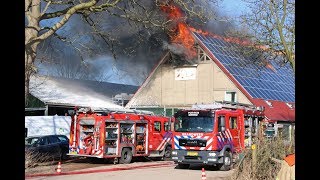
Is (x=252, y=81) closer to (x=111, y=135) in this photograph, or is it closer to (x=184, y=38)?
A: (x=184, y=38)

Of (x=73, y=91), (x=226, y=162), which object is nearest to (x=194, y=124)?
(x=226, y=162)

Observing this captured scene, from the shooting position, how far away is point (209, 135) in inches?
662

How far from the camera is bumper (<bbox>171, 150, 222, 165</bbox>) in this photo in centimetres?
1680

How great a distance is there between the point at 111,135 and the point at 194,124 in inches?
153

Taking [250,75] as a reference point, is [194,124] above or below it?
below

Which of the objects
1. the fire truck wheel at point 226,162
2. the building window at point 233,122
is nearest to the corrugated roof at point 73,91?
the building window at point 233,122

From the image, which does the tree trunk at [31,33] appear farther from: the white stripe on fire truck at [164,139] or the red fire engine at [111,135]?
the white stripe on fire truck at [164,139]

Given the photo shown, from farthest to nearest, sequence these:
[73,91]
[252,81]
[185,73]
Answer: [73,91], [185,73], [252,81]

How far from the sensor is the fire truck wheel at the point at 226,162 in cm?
1702

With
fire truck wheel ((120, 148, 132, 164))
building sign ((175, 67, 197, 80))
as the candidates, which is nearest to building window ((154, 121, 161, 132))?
fire truck wheel ((120, 148, 132, 164))

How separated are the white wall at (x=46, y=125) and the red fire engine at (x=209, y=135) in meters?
10.2

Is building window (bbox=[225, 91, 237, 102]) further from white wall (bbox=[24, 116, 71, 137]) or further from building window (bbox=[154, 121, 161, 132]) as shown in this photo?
white wall (bbox=[24, 116, 71, 137])
